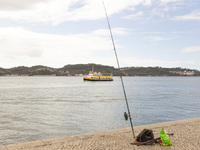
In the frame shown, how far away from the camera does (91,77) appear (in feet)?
343

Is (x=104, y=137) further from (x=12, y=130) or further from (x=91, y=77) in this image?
(x=91, y=77)

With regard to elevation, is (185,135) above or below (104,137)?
below

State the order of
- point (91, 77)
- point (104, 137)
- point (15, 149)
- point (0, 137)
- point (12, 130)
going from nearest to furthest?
point (15, 149)
point (104, 137)
point (0, 137)
point (12, 130)
point (91, 77)

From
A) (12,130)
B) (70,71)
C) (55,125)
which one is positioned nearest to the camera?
(12,130)

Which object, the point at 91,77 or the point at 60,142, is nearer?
the point at 60,142

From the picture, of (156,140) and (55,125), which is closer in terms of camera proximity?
(156,140)

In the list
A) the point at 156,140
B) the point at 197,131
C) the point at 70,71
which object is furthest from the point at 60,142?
the point at 70,71

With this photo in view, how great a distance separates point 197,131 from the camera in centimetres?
830

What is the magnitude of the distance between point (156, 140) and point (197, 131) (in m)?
2.41

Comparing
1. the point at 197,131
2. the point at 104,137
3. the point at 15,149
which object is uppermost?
the point at 15,149

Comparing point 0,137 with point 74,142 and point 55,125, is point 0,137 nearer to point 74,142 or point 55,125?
point 55,125

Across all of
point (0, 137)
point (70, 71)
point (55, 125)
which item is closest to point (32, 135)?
point (0, 137)

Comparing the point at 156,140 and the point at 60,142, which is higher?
the point at 60,142

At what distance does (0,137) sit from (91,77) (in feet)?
306
